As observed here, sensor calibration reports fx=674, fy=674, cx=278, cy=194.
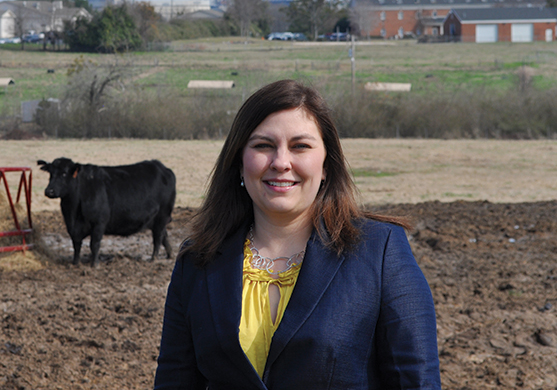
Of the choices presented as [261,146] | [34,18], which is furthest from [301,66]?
[34,18]

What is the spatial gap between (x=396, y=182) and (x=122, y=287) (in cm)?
1003

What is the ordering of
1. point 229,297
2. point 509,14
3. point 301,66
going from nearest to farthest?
point 229,297, point 301,66, point 509,14

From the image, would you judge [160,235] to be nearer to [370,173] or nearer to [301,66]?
[370,173]

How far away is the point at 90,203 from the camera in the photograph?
8.92 metres

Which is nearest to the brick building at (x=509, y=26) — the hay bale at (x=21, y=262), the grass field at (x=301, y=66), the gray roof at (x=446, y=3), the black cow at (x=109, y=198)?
the grass field at (x=301, y=66)

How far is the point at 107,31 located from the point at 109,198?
45.5 meters

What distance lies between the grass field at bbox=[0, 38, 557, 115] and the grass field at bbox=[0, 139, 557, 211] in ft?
28.6

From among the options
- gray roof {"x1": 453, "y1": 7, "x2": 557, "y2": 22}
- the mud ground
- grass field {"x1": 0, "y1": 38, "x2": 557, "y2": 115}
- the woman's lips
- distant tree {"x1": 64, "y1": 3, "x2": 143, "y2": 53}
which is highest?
gray roof {"x1": 453, "y1": 7, "x2": 557, "y2": 22}

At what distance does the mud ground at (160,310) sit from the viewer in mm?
5352

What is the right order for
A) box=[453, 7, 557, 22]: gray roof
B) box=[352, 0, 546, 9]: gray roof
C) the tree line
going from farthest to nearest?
1. box=[352, 0, 546, 9]: gray roof
2. box=[453, 7, 557, 22]: gray roof
3. the tree line

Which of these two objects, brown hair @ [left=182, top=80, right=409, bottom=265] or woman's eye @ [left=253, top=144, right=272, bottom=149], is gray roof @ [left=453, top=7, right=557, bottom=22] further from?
woman's eye @ [left=253, top=144, right=272, bottom=149]

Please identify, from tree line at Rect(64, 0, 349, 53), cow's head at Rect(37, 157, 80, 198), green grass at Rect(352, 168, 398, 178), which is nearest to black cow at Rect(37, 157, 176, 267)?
cow's head at Rect(37, 157, 80, 198)

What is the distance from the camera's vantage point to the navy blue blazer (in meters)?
2.04

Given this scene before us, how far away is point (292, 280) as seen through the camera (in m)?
2.24
